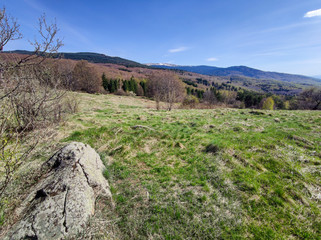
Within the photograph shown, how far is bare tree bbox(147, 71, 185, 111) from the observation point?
25.3m

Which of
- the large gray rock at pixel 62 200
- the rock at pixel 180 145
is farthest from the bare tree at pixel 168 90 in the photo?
the large gray rock at pixel 62 200

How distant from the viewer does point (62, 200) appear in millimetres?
3531

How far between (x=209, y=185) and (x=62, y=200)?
4.68m

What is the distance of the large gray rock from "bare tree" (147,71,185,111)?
19.7 meters

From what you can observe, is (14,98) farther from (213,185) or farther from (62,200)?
(213,185)

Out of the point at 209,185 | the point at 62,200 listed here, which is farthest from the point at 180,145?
the point at 62,200

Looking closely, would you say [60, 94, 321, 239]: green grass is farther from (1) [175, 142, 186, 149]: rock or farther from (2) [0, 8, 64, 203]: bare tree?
(2) [0, 8, 64, 203]: bare tree

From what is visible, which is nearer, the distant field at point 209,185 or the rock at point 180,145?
the distant field at point 209,185

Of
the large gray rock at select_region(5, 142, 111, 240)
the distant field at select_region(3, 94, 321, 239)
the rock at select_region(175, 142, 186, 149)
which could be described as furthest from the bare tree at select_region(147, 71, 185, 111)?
the large gray rock at select_region(5, 142, 111, 240)

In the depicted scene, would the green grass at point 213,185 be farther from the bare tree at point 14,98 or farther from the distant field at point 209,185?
the bare tree at point 14,98

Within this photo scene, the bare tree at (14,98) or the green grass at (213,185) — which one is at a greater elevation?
the bare tree at (14,98)

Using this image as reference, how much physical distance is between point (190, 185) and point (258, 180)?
8.57ft

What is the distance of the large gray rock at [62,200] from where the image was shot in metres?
3.00

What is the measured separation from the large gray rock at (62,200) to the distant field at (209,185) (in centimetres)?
52
